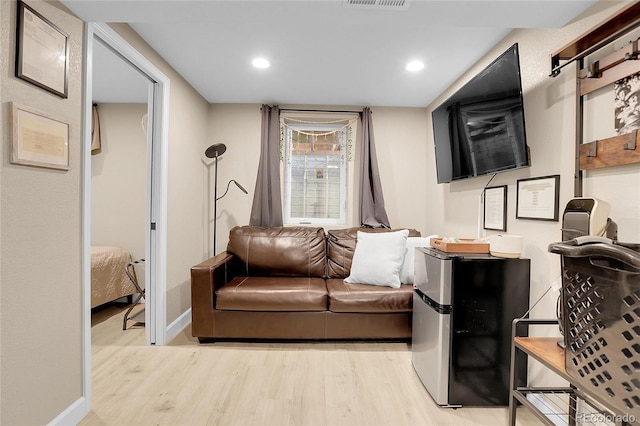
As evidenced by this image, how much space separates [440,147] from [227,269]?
7.79 feet

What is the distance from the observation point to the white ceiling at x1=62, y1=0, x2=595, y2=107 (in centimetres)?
157

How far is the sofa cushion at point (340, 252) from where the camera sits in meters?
3.31

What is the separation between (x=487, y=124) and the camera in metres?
2.14

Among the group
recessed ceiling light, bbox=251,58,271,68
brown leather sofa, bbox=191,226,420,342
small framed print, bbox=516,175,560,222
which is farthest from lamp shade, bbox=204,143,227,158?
small framed print, bbox=516,175,560,222

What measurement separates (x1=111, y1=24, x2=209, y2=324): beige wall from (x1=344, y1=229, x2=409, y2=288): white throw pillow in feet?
5.33

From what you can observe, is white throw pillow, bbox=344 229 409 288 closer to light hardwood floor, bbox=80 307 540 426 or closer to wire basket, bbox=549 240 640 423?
light hardwood floor, bbox=80 307 540 426

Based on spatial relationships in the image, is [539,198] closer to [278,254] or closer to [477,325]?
[477,325]

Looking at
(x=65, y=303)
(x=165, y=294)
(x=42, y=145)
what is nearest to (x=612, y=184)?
(x=42, y=145)

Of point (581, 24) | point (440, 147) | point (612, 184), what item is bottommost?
point (612, 184)

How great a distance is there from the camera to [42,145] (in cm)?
146

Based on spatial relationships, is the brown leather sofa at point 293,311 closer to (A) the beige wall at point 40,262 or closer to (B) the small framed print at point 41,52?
(A) the beige wall at point 40,262

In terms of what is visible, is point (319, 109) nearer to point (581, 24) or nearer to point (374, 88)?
point (374, 88)

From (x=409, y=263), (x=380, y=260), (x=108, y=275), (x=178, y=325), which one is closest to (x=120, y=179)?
(x=108, y=275)

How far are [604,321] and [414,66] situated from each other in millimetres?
2418
